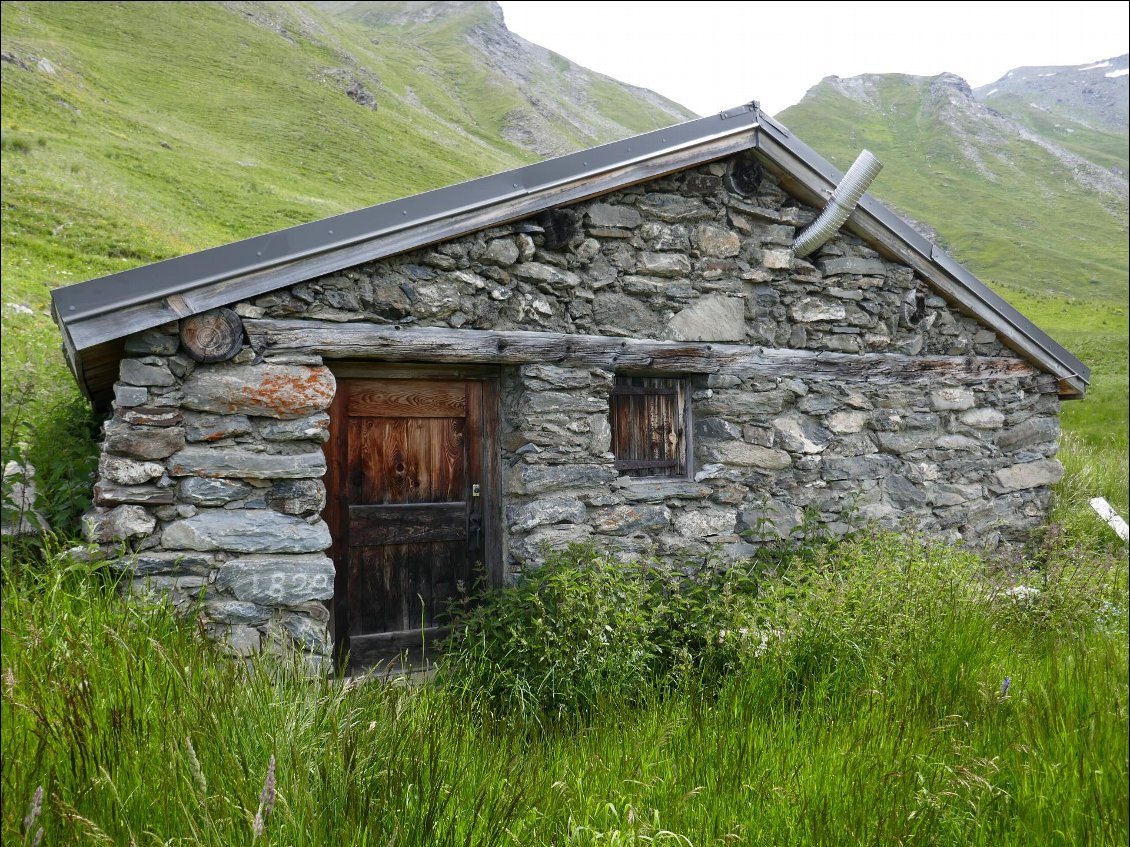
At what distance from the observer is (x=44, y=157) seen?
771 inches

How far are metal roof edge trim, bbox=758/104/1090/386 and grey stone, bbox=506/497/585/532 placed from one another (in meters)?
3.36

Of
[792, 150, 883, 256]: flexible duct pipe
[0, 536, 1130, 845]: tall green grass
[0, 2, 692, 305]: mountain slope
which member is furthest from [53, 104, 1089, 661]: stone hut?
[0, 2, 692, 305]: mountain slope

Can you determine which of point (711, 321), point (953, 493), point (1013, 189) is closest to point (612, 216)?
point (711, 321)

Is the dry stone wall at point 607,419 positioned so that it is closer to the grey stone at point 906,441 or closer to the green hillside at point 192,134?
the grey stone at point 906,441

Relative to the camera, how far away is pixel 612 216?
220 inches

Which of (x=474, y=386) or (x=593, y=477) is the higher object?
(x=474, y=386)

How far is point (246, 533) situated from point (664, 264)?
3520 mm

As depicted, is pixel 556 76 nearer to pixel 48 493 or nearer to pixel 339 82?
pixel 339 82

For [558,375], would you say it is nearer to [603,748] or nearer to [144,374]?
[144,374]

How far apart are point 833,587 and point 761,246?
9.59ft

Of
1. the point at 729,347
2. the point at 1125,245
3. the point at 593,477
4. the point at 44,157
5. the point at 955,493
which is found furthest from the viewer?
the point at 1125,245

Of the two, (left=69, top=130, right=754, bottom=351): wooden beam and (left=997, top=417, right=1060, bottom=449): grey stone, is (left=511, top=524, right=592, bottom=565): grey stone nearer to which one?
(left=69, top=130, right=754, bottom=351): wooden beam

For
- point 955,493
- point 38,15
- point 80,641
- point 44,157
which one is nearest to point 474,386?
point 80,641

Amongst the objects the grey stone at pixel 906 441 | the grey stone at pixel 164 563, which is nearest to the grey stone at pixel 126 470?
the grey stone at pixel 164 563
